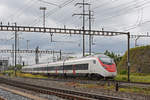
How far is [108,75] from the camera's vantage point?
95.7ft

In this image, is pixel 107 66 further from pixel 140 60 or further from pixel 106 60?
pixel 140 60

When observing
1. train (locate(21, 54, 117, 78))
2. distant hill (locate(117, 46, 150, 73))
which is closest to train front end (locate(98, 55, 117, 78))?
train (locate(21, 54, 117, 78))

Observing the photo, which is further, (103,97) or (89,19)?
(89,19)

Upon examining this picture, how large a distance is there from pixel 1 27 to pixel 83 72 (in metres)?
12.2

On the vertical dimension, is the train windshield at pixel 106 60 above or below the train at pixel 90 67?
above

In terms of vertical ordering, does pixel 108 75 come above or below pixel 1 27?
below

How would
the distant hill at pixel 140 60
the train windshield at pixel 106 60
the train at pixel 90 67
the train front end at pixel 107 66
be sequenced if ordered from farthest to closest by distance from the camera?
the distant hill at pixel 140 60 → the train windshield at pixel 106 60 → the train at pixel 90 67 → the train front end at pixel 107 66

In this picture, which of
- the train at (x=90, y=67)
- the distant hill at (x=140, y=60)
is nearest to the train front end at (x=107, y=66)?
the train at (x=90, y=67)

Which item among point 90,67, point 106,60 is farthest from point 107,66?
point 90,67

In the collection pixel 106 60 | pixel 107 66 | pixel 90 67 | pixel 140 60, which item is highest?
pixel 106 60

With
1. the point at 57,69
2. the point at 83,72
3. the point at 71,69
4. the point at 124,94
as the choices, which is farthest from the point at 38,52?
the point at 124,94

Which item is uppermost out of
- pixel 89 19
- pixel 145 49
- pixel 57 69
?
pixel 89 19

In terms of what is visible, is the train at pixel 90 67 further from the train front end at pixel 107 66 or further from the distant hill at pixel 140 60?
the distant hill at pixel 140 60

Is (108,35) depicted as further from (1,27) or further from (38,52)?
(38,52)
